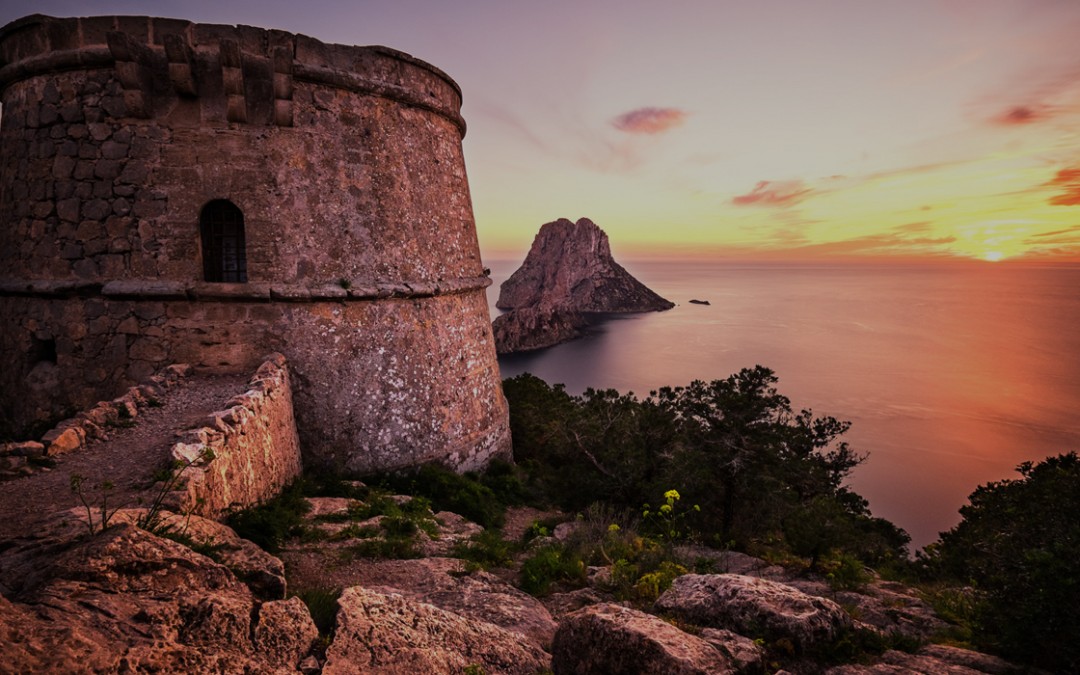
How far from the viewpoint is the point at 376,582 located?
449 centimetres

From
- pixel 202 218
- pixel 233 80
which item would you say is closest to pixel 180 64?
pixel 233 80

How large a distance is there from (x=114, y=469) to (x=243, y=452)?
1.05 meters

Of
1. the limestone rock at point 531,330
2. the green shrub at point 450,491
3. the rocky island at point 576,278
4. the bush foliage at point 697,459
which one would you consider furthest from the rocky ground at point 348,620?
the rocky island at point 576,278

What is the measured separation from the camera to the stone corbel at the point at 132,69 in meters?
6.57

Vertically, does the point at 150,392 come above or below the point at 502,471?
above

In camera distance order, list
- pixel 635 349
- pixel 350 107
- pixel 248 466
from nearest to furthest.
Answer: pixel 248 466 < pixel 350 107 < pixel 635 349

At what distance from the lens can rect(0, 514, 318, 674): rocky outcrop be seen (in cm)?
182

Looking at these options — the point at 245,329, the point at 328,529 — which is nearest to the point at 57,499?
the point at 328,529

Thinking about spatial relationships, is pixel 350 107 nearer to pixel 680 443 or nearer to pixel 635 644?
pixel 635 644

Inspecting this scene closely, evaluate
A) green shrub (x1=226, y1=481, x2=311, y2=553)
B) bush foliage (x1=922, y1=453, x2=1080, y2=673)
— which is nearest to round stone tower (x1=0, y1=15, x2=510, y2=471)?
green shrub (x1=226, y1=481, x2=311, y2=553)

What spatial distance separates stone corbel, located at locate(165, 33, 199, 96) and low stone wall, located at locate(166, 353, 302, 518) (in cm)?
387

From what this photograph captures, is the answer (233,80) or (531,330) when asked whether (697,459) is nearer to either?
(233,80)

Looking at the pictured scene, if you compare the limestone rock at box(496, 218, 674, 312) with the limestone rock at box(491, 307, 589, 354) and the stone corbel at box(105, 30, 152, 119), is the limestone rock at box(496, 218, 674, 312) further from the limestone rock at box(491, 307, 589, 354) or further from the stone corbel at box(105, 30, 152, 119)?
the stone corbel at box(105, 30, 152, 119)

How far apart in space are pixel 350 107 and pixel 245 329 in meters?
3.84
